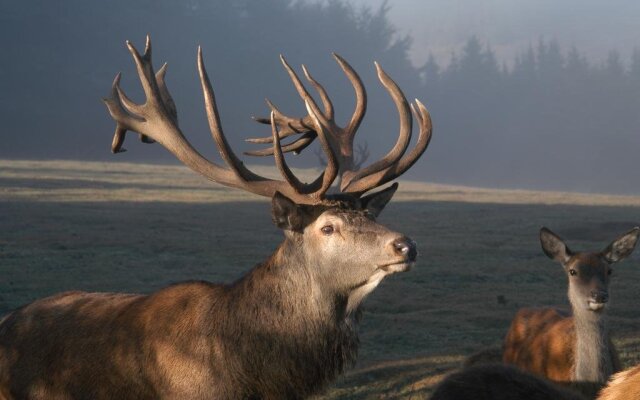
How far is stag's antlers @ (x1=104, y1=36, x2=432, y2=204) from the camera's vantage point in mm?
5211

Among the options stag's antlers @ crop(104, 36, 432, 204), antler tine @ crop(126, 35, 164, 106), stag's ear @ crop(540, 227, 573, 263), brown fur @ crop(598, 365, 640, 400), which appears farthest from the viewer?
stag's ear @ crop(540, 227, 573, 263)

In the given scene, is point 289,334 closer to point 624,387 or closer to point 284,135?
point 284,135

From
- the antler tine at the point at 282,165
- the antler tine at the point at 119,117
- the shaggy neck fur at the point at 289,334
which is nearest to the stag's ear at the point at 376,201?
the antler tine at the point at 282,165

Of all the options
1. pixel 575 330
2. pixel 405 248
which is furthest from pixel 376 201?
pixel 575 330

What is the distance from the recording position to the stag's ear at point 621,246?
26.2 feet

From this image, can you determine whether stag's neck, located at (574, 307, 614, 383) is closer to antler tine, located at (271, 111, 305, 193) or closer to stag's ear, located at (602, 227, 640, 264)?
stag's ear, located at (602, 227, 640, 264)

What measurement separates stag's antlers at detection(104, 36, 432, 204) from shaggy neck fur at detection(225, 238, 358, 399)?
1.60 feet

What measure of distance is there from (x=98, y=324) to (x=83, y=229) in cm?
2039

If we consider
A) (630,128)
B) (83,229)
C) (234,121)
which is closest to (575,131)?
(630,128)

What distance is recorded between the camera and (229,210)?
3422 cm

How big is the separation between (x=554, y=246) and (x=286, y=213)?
13.2 ft

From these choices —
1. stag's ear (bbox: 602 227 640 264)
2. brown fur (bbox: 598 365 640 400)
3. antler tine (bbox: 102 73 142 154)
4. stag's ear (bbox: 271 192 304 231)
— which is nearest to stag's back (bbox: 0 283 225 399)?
stag's ear (bbox: 271 192 304 231)

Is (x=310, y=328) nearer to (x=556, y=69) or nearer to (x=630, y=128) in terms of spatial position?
(x=630, y=128)

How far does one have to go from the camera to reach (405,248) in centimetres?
456
